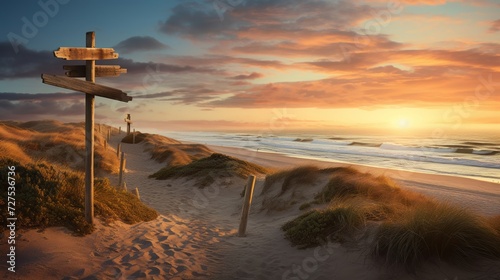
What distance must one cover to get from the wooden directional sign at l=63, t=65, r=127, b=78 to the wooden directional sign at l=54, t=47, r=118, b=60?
0.35 meters

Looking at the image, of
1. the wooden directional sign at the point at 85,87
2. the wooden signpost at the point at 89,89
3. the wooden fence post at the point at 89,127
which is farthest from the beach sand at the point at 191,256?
the wooden directional sign at the point at 85,87

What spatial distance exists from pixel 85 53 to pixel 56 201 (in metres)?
3.64

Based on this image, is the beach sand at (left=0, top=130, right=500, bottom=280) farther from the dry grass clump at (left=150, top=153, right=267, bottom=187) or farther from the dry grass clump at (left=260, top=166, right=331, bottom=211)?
the dry grass clump at (left=150, top=153, right=267, bottom=187)

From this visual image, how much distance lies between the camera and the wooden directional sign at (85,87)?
23.4ft

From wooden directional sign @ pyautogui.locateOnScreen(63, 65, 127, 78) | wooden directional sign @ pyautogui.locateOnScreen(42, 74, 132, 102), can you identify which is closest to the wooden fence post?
wooden directional sign @ pyautogui.locateOnScreen(63, 65, 127, 78)

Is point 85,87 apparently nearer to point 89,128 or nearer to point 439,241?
point 89,128

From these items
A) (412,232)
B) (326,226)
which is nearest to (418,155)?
(326,226)

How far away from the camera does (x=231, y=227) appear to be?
11820 mm

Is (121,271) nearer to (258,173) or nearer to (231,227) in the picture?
(231,227)

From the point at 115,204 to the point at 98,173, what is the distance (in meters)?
12.9

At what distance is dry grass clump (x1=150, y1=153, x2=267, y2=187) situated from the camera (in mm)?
20125

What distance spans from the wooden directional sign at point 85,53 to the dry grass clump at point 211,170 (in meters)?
11.8

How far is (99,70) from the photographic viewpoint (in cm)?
845

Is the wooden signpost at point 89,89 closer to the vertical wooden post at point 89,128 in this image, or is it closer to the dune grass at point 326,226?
the vertical wooden post at point 89,128
